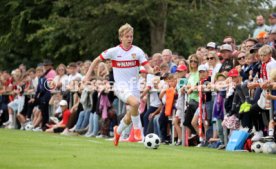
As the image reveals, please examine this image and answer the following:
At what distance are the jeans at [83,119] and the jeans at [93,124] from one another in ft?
1.52

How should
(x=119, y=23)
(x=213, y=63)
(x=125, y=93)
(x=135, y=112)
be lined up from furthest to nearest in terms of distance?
(x=119, y=23)
(x=213, y=63)
(x=135, y=112)
(x=125, y=93)

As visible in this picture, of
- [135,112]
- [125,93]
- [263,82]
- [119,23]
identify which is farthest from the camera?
[119,23]

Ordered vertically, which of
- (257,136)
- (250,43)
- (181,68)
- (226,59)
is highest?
(250,43)

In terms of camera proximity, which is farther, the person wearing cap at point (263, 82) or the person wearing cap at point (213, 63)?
the person wearing cap at point (213, 63)

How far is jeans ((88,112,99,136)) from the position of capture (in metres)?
27.1

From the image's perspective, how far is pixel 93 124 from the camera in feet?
89.5

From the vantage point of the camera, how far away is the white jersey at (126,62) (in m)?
20.1

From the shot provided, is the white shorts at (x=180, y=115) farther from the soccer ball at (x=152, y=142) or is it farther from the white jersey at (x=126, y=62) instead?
the soccer ball at (x=152, y=142)

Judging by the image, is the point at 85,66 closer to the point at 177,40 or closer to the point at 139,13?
the point at 139,13

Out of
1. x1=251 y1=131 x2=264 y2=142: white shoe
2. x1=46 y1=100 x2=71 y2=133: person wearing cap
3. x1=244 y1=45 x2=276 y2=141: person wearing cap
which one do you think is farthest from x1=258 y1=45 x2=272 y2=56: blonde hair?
x1=46 y1=100 x2=71 y2=133: person wearing cap

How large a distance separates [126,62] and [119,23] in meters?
19.1

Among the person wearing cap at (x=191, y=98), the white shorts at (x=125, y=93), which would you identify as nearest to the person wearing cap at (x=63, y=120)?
the person wearing cap at (x=191, y=98)

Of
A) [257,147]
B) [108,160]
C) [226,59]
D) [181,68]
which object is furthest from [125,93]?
[108,160]

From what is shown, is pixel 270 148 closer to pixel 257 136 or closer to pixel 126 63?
pixel 257 136
